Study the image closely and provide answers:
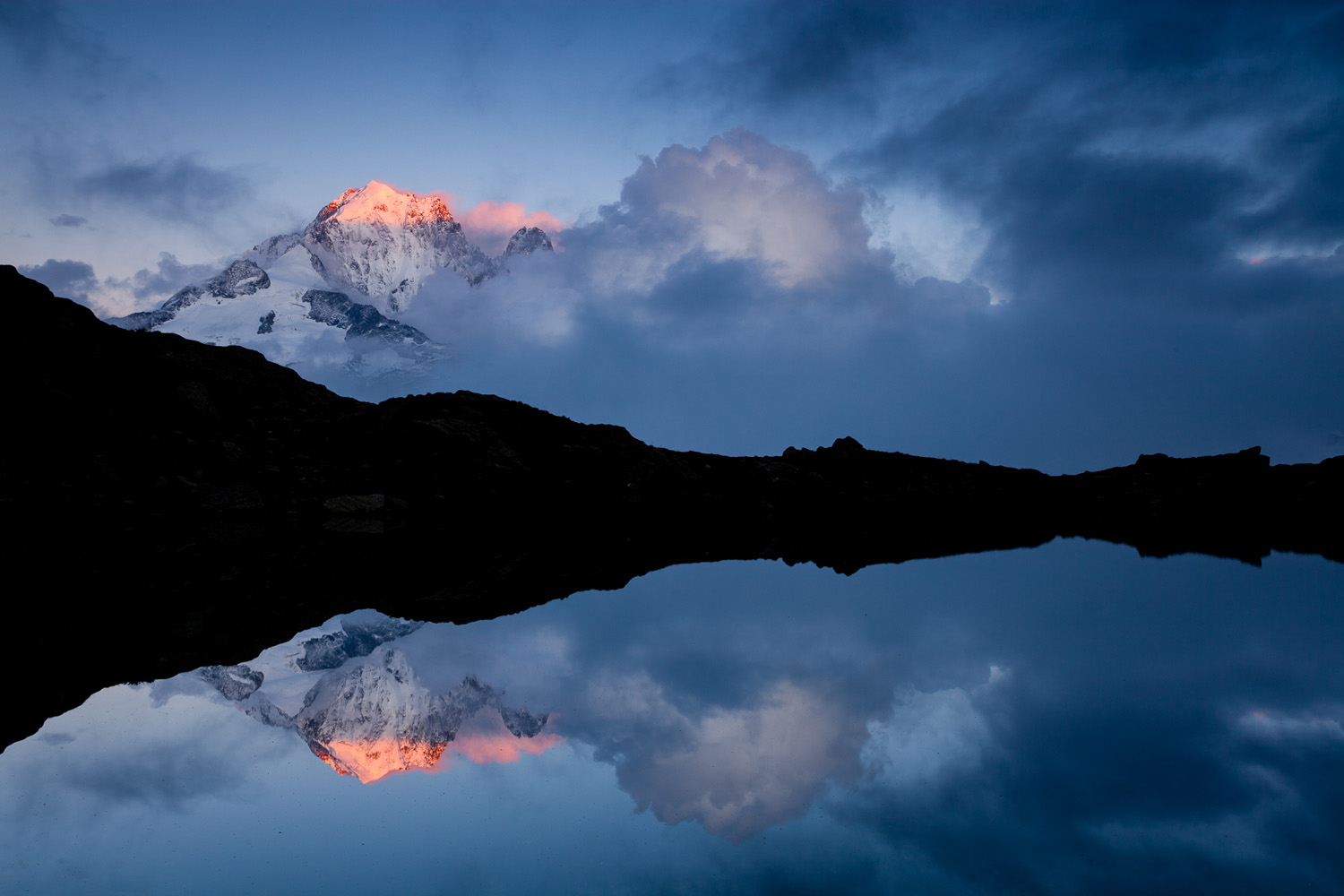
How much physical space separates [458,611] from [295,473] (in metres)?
10.9

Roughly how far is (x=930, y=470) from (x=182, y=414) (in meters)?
50.8

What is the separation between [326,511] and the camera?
87.4 ft

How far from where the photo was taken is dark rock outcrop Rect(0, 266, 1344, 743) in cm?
1859

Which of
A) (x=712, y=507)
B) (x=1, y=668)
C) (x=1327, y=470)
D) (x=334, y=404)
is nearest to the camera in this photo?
(x=1, y=668)

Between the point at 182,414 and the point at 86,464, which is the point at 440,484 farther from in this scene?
the point at 86,464

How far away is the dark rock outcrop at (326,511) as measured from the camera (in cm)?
1859

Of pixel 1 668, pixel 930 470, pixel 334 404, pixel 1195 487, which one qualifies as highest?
pixel 334 404

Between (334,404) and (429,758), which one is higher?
(334,404)

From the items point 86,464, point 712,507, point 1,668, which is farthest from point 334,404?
point 712,507

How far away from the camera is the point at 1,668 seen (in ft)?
49.7

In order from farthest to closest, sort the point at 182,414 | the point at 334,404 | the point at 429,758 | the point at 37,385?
the point at 429,758 < the point at 334,404 < the point at 182,414 < the point at 37,385

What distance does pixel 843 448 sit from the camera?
5078 centimetres

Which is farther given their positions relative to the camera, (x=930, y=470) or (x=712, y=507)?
(x=930, y=470)

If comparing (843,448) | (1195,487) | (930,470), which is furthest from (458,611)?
(1195,487)
